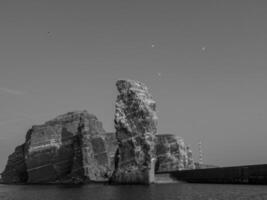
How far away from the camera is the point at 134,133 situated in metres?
157

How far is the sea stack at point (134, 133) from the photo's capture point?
505 ft

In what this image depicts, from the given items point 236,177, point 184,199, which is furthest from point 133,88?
point 184,199

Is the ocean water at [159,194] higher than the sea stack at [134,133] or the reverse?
the reverse

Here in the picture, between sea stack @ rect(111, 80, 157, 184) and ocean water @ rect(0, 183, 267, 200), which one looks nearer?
ocean water @ rect(0, 183, 267, 200)

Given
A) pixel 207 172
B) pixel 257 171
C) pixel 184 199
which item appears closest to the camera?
pixel 184 199

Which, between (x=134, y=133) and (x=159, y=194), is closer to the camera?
(x=159, y=194)

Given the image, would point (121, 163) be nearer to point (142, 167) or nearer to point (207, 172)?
point (142, 167)

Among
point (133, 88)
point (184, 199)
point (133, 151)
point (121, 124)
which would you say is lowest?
point (184, 199)

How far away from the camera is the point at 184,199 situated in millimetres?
88438

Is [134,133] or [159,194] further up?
[134,133]

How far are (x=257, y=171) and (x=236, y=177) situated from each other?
12.1 m

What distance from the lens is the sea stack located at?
154 m

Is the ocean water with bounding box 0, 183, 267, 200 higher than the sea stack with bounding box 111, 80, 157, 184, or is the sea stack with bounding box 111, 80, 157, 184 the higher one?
the sea stack with bounding box 111, 80, 157, 184

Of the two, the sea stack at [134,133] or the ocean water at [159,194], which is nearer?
the ocean water at [159,194]
